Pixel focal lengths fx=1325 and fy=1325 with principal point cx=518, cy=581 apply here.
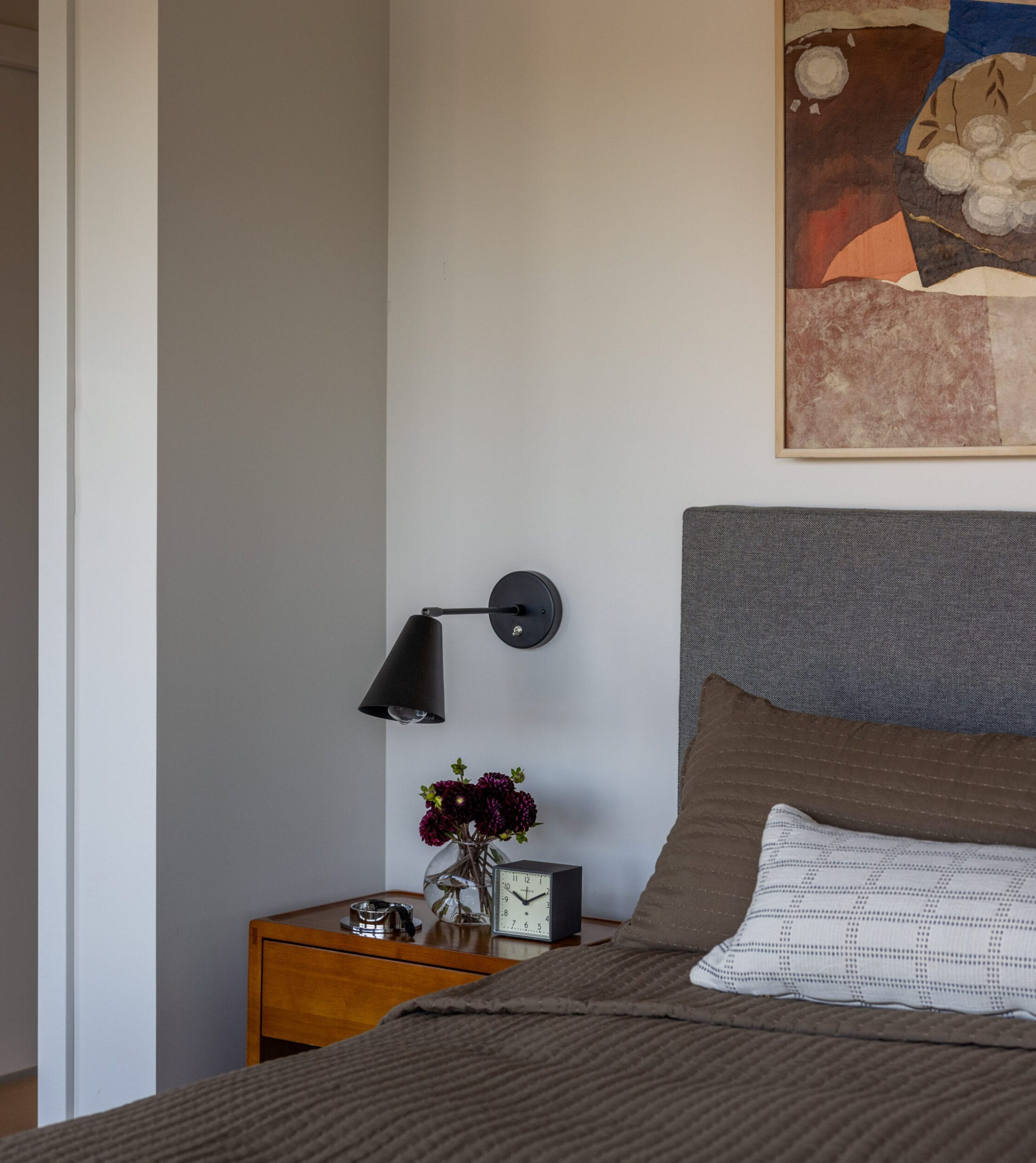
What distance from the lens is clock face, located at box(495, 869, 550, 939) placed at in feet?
7.73

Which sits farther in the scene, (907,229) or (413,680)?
(413,680)

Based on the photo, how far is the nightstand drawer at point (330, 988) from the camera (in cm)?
232

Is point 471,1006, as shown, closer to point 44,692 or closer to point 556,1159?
point 556,1159

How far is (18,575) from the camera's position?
3.53 meters

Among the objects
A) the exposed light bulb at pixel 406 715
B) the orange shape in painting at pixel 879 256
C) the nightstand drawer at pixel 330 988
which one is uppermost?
the orange shape in painting at pixel 879 256

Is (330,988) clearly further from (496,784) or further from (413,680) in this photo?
(413,680)

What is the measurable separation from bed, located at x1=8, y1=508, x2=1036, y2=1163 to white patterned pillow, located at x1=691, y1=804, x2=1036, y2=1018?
1.1 inches

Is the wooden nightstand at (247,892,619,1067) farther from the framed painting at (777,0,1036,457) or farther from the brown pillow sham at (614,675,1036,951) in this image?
the framed painting at (777,0,1036,457)

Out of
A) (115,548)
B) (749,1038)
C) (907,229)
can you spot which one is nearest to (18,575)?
(115,548)

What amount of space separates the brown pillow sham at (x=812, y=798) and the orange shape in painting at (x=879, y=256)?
82cm

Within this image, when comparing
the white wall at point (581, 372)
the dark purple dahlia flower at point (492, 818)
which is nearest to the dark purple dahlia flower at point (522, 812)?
the dark purple dahlia flower at point (492, 818)

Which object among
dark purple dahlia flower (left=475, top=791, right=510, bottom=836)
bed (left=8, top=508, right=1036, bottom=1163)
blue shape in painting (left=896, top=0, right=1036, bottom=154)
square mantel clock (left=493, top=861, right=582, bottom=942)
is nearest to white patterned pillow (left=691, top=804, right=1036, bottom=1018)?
bed (left=8, top=508, right=1036, bottom=1163)

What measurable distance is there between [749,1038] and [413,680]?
3.55 feet

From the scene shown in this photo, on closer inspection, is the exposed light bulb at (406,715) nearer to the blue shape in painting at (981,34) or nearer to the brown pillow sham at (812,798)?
the brown pillow sham at (812,798)
